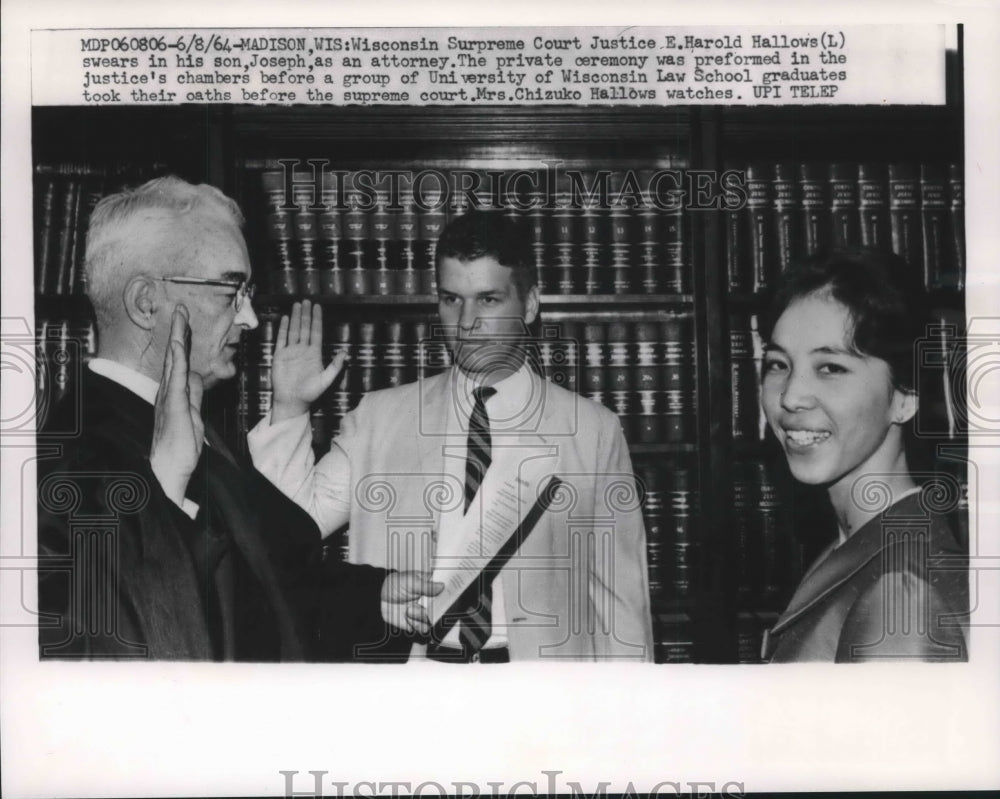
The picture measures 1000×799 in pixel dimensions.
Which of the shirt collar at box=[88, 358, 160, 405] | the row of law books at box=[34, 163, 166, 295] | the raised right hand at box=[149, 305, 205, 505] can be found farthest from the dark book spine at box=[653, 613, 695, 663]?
the row of law books at box=[34, 163, 166, 295]

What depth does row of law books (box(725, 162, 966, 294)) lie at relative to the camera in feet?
8.54

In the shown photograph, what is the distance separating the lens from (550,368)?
2594 mm

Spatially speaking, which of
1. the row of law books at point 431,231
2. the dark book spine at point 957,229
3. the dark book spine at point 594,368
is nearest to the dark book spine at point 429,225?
the row of law books at point 431,231

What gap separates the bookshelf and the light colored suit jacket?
58 mm

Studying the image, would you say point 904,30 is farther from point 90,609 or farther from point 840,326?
point 90,609

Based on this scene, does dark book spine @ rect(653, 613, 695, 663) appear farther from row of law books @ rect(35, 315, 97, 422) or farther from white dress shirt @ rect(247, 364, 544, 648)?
row of law books @ rect(35, 315, 97, 422)

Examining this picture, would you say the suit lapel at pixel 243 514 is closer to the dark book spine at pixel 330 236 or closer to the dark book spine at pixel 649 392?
the dark book spine at pixel 330 236

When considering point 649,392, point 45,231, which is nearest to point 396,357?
point 649,392

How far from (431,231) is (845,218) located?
1117 mm

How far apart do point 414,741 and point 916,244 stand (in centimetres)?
190

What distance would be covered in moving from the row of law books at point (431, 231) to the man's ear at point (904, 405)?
0.63 m

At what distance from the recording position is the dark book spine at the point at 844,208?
2.61 m

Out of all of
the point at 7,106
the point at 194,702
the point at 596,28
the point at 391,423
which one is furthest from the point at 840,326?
the point at 7,106

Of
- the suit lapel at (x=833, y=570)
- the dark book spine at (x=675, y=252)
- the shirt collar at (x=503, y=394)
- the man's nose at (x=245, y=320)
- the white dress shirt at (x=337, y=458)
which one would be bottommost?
the suit lapel at (x=833, y=570)
